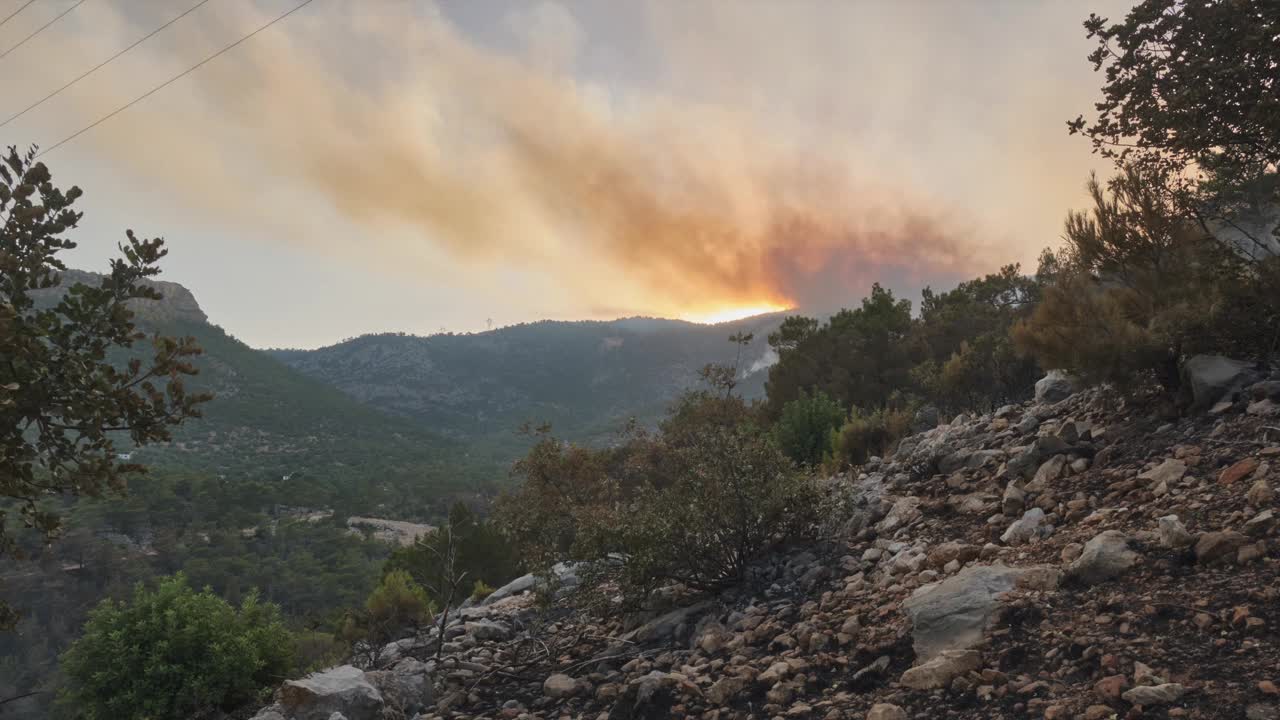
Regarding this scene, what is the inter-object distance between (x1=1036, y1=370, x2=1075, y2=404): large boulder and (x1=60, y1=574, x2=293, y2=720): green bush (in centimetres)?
998

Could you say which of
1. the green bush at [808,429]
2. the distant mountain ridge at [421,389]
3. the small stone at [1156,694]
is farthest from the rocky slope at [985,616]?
the distant mountain ridge at [421,389]

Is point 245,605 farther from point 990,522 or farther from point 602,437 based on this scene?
point 602,437

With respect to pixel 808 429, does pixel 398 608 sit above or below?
below

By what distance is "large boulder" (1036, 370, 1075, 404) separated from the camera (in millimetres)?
8719

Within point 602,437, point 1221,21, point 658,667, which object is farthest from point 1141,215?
point 602,437

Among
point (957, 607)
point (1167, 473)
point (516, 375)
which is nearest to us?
point (957, 607)

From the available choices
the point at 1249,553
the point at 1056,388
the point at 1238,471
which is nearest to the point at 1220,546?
the point at 1249,553

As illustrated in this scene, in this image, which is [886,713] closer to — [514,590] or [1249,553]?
[1249,553]

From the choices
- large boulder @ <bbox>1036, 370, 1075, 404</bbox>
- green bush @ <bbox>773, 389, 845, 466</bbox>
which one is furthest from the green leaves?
green bush @ <bbox>773, 389, 845, 466</bbox>

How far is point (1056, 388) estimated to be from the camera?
8.84m

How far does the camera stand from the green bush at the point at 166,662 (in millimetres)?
6754

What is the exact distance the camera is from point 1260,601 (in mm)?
3469

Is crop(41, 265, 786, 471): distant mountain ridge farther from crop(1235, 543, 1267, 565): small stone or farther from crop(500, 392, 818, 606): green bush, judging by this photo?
crop(1235, 543, 1267, 565): small stone

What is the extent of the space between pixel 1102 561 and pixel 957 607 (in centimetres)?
95
